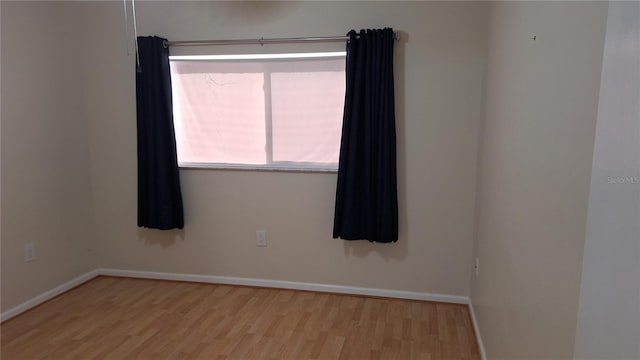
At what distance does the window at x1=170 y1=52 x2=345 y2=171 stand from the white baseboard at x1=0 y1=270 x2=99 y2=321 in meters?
1.30

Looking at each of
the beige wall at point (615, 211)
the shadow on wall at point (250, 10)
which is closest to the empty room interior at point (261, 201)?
the shadow on wall at point (250, 10)

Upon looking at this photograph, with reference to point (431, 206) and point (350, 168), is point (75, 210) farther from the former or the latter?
point (431, 206)

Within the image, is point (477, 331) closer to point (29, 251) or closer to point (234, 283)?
point (234, 283)

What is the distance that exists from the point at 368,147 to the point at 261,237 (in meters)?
1.15

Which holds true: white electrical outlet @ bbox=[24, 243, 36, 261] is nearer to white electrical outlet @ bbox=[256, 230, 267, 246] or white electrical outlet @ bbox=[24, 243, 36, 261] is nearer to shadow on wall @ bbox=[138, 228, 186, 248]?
shadow on wall @ bbox=[138, 228, 186, 248]

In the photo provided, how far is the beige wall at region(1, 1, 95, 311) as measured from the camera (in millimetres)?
2643

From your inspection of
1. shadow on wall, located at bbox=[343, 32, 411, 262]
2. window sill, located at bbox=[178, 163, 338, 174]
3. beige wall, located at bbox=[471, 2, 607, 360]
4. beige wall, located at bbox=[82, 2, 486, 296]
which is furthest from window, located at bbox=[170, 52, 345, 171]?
beige wall, located at bbox=[471, 2, 607, 360]

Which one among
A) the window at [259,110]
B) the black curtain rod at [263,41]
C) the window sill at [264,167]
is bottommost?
the window sill at [264,167]

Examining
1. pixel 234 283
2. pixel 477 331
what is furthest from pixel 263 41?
pixel 477 331

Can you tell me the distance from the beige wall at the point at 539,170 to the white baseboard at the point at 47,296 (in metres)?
3.08

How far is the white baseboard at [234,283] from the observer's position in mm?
2855

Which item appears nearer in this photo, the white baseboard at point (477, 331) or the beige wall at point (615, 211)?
the beige wall at point (615, 211)

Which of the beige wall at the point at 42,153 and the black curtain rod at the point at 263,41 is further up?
the black curtain rod at the point at 263,41

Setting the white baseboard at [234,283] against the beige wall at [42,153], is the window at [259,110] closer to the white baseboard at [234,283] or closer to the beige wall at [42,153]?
the beige wall at [42,153]
